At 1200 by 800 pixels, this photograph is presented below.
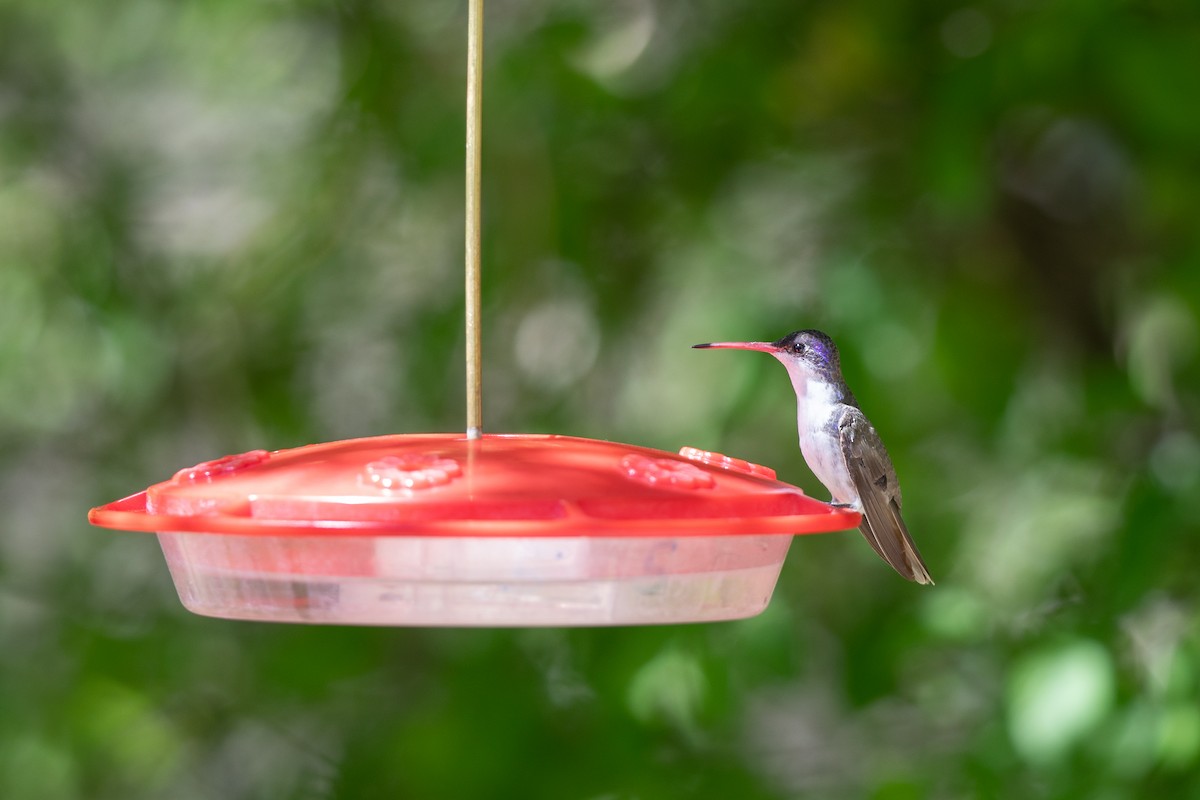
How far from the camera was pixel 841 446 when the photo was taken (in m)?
1.79

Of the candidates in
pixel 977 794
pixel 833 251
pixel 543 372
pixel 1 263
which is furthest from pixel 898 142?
pixel 1 263

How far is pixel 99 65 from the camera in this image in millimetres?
3102

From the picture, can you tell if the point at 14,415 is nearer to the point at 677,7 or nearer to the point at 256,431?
the point at 256,431

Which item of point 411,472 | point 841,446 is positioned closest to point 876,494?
point 841,446

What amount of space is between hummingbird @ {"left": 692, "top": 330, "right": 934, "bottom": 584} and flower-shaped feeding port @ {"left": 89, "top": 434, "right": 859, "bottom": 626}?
1.34 ft

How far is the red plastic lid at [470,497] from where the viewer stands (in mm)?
1040

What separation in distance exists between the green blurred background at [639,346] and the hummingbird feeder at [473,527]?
89 cm

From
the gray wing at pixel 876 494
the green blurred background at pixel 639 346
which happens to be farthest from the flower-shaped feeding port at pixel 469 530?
the green blurred background at pixel 639 346

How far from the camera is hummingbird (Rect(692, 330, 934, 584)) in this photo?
5.68 feet

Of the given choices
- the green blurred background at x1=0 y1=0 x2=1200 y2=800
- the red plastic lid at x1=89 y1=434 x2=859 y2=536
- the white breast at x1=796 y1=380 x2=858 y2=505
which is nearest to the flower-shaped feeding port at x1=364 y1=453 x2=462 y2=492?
the red plastic lid at x1=89 y1=434 x2=859 y2=536

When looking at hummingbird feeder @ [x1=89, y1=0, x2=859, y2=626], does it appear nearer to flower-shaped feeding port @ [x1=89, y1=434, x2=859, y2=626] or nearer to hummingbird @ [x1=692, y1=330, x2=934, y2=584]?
flower-shaped feeding port @ [x1=89, y1=434, x2=859, y2=626]

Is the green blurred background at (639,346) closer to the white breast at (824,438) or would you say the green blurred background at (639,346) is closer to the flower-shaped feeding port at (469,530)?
the white breast at (824,438)

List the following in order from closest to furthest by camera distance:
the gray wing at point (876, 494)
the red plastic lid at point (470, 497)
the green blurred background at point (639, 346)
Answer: the red plastic lid at point (470, 497), the gray wing at point (876, 494), the green blurred background at point (639, 346)

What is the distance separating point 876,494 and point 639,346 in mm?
1142
